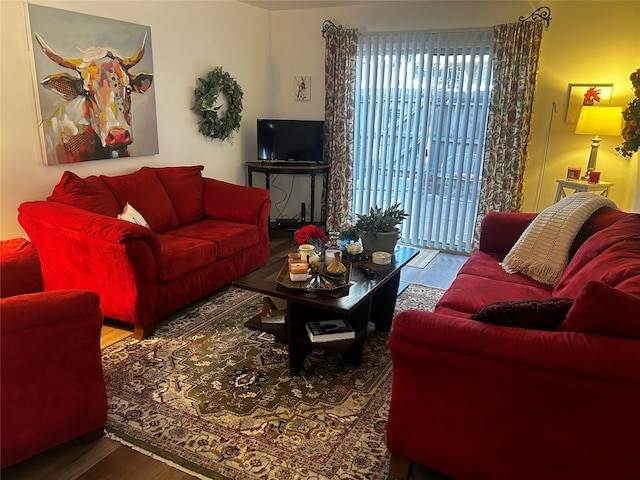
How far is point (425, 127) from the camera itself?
486 centimetres

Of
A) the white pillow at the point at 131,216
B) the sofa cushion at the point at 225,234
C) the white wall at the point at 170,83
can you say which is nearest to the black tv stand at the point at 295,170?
the white wall at the point at 170,83

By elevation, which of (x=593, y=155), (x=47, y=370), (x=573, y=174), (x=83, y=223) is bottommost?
(x=47, y=370)

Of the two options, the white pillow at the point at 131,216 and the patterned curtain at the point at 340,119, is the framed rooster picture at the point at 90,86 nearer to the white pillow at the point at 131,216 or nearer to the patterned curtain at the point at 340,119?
the white pillow at the point at 131,216

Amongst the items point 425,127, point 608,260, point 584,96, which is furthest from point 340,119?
point 608,260

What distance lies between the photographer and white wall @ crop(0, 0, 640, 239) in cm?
300

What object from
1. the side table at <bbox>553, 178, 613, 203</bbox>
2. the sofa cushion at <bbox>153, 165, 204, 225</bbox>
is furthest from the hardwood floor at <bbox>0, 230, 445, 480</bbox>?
the side table at <bbox>553, 178, 613, 203</bbox>

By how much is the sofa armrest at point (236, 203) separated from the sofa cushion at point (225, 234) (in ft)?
0.27

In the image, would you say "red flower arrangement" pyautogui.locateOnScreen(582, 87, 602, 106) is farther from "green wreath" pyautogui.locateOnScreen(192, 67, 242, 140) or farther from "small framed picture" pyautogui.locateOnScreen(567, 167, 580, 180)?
"green wreath" pyautogui.locateOnScreen(192, 67, 242, 140)

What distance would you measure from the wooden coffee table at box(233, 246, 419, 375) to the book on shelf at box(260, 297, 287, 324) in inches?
1.3

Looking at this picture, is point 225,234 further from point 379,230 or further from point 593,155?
point 593,155

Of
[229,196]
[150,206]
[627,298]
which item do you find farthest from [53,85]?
[627,298]

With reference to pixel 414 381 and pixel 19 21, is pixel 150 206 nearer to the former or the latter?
pixel 19 21

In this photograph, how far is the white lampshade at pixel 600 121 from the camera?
380 cm

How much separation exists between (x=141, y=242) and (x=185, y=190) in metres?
1.33
